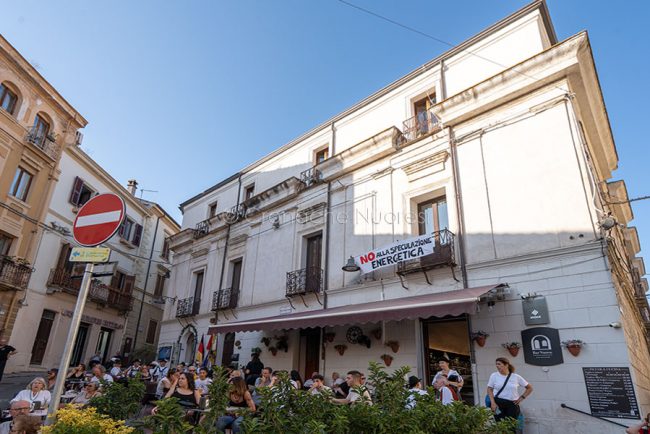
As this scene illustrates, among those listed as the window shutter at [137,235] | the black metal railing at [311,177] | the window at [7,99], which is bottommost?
the black metal railing at [311,177]

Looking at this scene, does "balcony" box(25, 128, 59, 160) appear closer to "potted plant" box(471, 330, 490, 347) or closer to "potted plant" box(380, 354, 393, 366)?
"potted plant" box(380, 354, 393, 366)

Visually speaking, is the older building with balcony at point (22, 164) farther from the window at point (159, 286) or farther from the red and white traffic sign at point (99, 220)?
the red and white traffic sign at point (99, 220)

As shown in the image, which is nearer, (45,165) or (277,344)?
(277,344)

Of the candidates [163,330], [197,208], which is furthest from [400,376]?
[197,208]

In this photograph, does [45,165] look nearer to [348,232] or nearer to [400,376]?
[348,232]

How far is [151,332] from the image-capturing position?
2486 centimetres

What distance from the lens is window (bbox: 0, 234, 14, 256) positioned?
15.9 m

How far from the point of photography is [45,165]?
1775 cm

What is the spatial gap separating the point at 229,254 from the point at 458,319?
10.2m

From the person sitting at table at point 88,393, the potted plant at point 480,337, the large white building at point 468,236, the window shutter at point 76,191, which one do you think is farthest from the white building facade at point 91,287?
the potted plant at point 480,337

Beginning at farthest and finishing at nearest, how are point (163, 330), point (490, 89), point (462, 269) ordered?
point (163, 330) < point (490, 89) < point (462, 269)

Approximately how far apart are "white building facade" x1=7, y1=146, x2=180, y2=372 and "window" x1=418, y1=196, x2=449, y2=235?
32.4 ft

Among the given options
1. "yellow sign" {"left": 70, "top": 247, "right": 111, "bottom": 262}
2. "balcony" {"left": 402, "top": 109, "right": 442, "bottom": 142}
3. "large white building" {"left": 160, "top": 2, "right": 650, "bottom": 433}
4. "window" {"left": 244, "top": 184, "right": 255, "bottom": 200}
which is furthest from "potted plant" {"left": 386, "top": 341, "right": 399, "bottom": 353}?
"window" {"left": 244, "top": 184, "right": 255, "bottom": 200}

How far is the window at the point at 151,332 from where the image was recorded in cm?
2458
